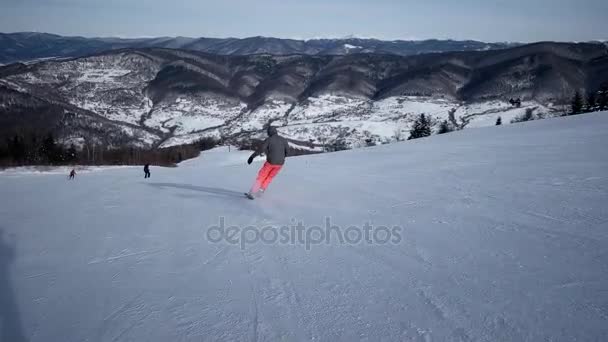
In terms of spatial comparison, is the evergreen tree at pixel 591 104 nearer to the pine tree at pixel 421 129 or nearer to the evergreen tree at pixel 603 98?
the evergreen tree at pixel 603 98

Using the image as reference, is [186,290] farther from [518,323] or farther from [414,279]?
[518,323]

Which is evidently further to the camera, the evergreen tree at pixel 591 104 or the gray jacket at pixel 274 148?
the evergreen tree at pixel 591 104

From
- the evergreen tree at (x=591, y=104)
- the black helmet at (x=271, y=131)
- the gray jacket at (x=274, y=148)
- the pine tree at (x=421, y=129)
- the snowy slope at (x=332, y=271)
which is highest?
the evergreen tree at (x=591, y=104)

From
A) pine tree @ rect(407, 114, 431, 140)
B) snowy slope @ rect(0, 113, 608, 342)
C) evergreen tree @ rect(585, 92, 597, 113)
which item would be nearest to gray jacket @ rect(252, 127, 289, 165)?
snowy slope @ rect(0, 113, 608, 342)

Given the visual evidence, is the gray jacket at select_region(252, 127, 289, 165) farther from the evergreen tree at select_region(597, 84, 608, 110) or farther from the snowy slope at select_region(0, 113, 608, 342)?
the evergreen tree at select_region(597, 84, 608, 110)

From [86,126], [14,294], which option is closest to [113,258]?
[14,294]

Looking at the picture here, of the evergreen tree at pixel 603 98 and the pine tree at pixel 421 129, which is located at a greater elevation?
the evergreen tree at pixel 603 98

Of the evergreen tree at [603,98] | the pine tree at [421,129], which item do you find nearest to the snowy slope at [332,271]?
the pine tree at [421,129]

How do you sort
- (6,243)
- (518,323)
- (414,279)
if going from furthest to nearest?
(6,243)
(414,279)
(518,323)

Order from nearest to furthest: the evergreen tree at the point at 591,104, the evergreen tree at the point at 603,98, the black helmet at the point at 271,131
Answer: the black helmet at the point at 271,131 → the evergreen tree at the point at 603,98 → the evergreen tree at the point at 591,104
